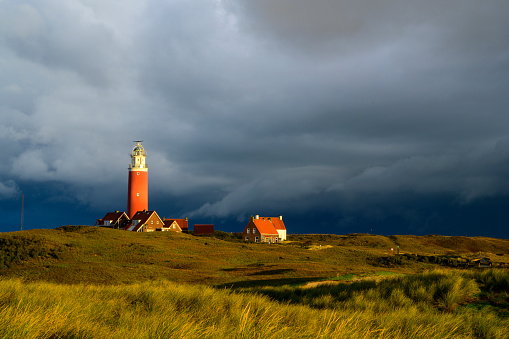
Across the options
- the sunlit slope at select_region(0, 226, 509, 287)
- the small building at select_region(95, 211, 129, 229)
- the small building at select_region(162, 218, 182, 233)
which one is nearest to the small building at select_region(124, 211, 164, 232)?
the small building at select_region(162, 218, 182, 233)

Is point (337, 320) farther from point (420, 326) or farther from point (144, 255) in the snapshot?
point (144, 255)

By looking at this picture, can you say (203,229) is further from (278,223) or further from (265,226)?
(265,226)

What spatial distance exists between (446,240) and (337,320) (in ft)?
280

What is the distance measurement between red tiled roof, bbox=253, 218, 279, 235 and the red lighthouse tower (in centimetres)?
2460

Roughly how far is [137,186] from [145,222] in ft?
33.7

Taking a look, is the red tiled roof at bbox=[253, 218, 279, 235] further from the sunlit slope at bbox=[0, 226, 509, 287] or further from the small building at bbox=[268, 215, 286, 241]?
the sunlit slope at bbox=[0, 226, 509, 287]

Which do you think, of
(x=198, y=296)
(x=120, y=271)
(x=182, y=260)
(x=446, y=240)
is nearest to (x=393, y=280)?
(x=198, y=296)

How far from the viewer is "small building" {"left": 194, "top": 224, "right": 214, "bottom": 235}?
83750 millimetres

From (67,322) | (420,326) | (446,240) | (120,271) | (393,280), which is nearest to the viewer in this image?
(67,322)

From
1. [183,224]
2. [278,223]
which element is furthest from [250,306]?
[183,224]

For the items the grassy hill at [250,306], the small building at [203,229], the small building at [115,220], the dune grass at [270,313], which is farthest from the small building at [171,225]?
the dune grass at [270,313]

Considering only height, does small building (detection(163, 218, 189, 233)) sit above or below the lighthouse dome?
below

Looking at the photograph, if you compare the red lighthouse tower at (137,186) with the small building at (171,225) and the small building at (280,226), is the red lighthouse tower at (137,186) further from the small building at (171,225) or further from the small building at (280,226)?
the small building at (280,226)

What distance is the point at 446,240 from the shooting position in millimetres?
82125
